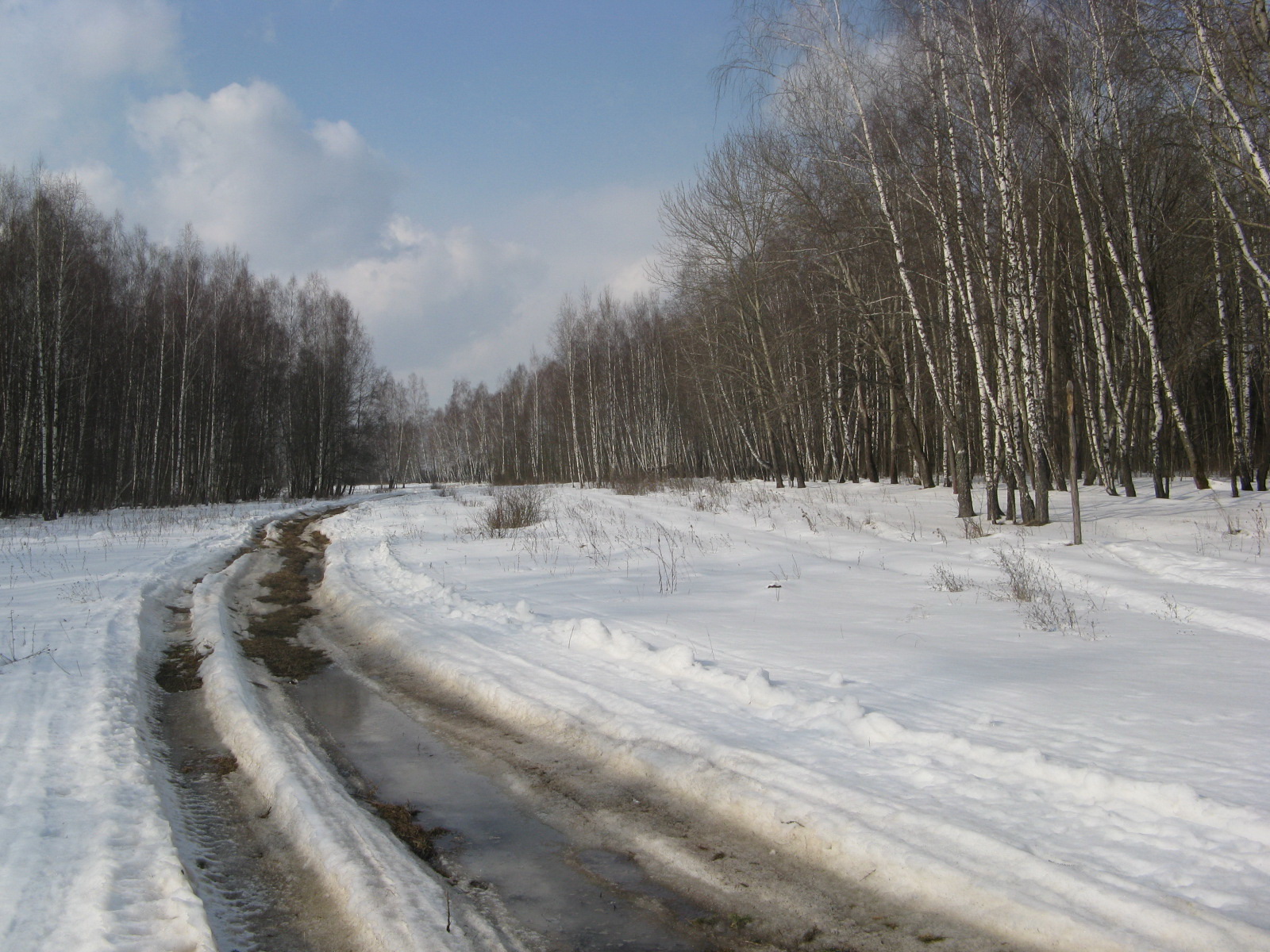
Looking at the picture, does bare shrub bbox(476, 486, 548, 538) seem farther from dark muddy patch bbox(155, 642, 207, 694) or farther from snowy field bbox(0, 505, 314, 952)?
dark muddy patch bbox(155, 642, 207, 694)

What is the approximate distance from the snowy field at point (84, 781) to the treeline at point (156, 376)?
18127mm

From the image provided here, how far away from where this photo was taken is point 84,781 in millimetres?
Result: 3592

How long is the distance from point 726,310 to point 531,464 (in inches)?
1416

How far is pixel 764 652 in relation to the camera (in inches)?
228

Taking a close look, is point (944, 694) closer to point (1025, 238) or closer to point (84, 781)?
point (84, 781)

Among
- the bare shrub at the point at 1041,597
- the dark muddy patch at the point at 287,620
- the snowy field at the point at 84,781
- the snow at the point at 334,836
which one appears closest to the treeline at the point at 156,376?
the dark muddy patch at the point at 287,620

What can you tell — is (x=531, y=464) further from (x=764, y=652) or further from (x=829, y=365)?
(x=764, y=652)

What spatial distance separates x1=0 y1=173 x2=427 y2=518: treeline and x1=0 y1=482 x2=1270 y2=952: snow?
55.9ft

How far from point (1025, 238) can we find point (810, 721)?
10437mm

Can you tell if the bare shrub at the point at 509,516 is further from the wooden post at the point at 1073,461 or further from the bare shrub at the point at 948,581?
the wooden post at the point at 1073,461

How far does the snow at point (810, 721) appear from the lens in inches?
102

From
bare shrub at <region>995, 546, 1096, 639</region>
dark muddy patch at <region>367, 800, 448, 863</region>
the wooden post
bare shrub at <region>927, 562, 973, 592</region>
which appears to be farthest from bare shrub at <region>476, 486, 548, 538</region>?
dark muddy patch at <region>367, 800, 448, 863</region>

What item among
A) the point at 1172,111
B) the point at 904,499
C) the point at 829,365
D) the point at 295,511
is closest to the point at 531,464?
the point at 295,511

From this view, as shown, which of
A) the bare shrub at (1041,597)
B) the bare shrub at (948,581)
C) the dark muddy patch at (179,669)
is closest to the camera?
the dark muddy patch at (179,669)
